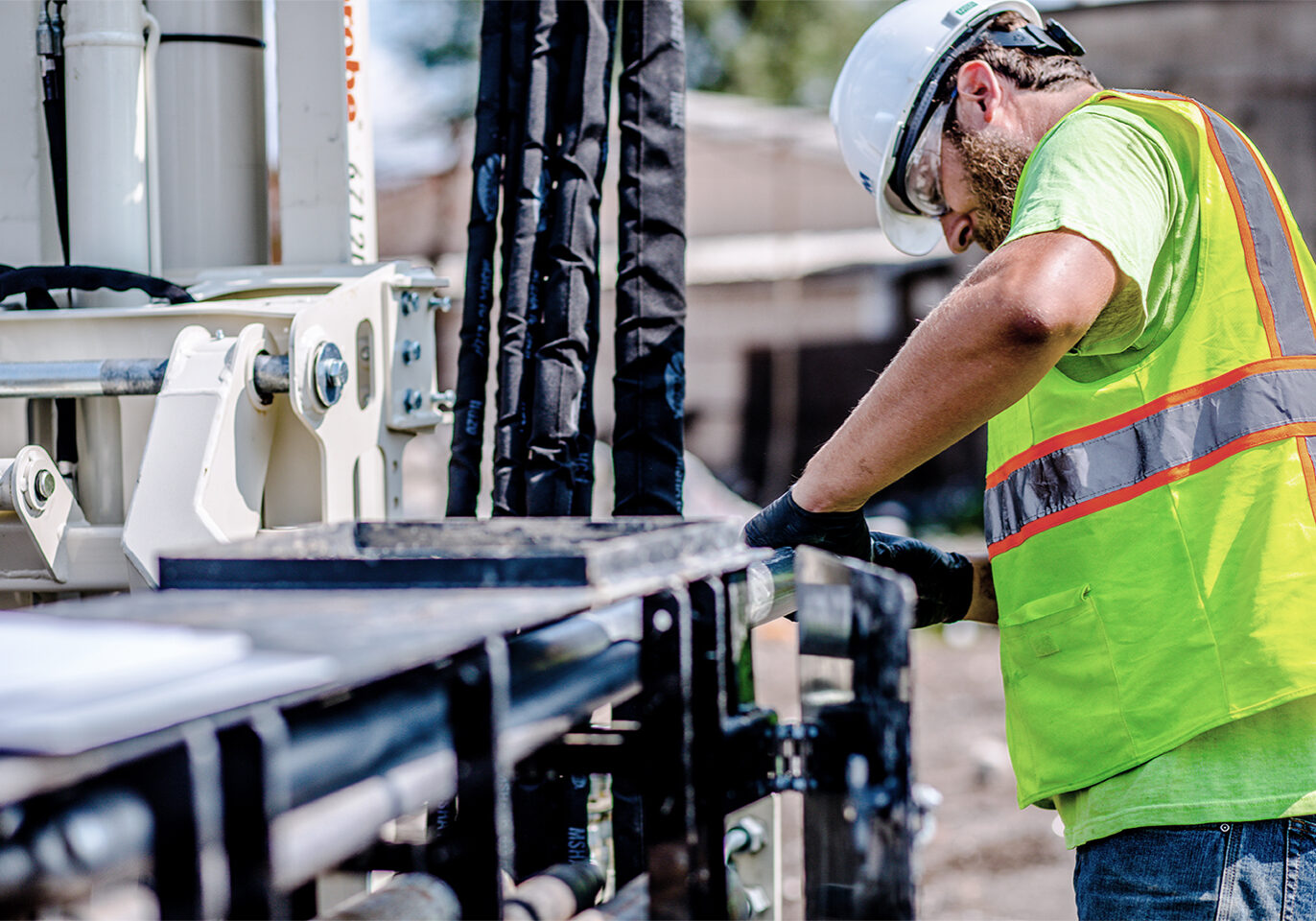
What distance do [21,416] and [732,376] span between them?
38.0 feet

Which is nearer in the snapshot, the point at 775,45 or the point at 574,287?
the point at 574,287

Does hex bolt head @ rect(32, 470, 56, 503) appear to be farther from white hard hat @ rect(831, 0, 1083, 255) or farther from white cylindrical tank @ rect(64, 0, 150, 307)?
white hard hat @ rect(831, 0, 1083, 255)

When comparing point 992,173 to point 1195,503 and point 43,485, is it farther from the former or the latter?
point 43,485

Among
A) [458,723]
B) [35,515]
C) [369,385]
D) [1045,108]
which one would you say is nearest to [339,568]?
[458,723]

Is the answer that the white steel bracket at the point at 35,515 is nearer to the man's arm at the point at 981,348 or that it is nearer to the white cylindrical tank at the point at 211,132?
the white cylindrical tank at the point at 211,132

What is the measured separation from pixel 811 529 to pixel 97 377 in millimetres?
1107

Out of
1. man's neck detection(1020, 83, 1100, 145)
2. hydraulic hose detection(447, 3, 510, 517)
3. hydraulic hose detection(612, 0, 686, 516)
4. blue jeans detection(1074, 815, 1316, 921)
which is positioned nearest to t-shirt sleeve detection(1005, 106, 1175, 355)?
man's neck detection(1020, 83, 1100, 145)

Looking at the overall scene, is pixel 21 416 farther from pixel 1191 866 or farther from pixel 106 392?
pixel 1191 866

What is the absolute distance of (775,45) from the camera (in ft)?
80.7

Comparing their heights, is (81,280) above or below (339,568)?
above

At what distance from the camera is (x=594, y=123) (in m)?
2.45

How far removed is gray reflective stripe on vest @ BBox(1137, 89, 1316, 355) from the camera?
1644mm

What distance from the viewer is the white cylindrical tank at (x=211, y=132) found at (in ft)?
7.52

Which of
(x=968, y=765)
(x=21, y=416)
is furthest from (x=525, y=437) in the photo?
(x=968, y=765)
